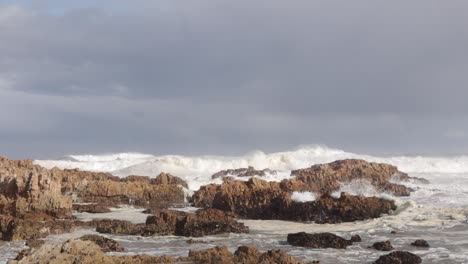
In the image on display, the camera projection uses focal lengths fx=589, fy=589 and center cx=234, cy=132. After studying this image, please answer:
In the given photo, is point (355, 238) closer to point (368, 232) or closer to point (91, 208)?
point (368, 232)

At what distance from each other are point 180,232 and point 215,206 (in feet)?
19.1

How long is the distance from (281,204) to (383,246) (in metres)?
6.40

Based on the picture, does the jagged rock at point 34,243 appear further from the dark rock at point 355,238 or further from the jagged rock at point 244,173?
the jagged rock at point 244,173

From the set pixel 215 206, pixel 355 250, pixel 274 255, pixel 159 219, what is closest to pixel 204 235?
pixel 159 219

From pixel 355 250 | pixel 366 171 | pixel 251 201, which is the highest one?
pixel 366 171

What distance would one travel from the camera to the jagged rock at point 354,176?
23000 millimetres

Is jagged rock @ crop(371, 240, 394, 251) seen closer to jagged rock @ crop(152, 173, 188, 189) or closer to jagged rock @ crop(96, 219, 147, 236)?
jagged rock @ crop(96, 219, 147, 236)

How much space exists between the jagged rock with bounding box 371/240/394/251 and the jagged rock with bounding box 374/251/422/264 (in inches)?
38.7

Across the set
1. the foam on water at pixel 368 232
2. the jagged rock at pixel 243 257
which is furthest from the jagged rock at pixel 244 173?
the jagged rock at pixel 243 257

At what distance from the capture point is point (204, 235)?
13.0 metres

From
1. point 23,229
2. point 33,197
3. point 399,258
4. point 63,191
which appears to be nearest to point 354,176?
point 63,191

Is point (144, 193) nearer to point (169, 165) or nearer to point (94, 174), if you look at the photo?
point (94, 174)

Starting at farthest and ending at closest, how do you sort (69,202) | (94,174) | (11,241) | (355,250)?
(94,174)
(69,202)
(11,241)
(355,250)

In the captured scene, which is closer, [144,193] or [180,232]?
[180,232]
